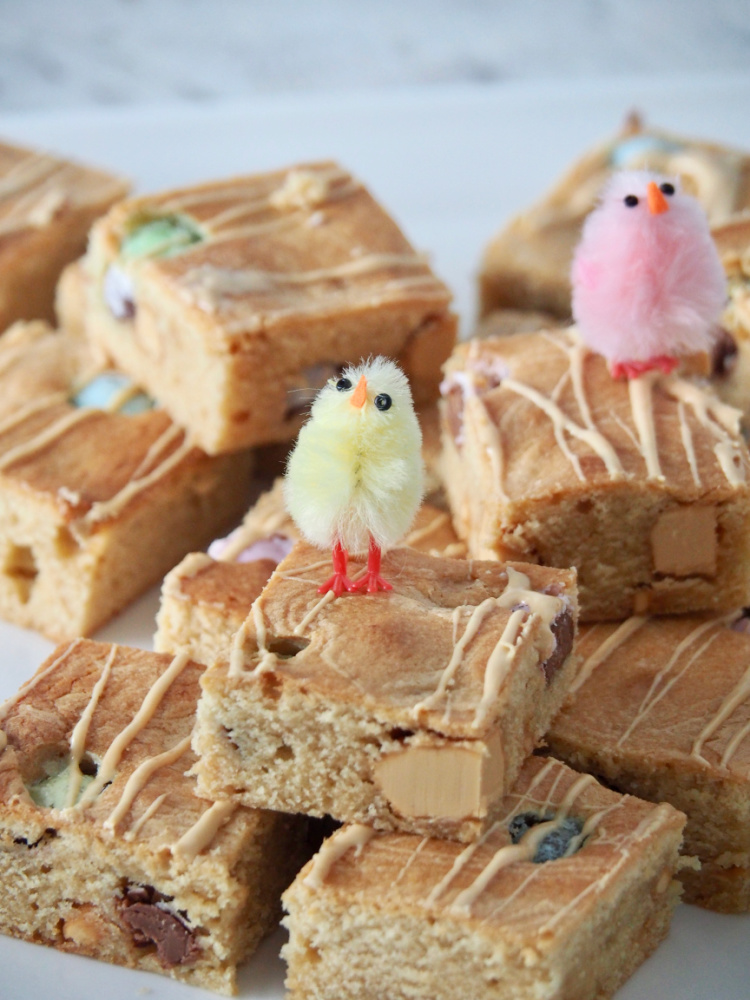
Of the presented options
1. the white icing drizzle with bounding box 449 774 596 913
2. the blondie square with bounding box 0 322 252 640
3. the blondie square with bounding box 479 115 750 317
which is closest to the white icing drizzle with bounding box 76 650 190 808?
the blondie square with bounding box 0 322 252 640

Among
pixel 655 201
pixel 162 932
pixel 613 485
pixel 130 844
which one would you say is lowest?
pixel 162 932

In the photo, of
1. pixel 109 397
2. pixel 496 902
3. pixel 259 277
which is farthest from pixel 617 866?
pixel 109 397

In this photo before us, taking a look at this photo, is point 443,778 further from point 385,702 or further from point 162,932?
point 162,932

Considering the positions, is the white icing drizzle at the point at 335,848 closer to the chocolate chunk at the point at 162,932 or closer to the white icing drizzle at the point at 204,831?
the white icing drizzle at the point at 204,831

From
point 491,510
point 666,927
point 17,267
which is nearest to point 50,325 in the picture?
point 17,267

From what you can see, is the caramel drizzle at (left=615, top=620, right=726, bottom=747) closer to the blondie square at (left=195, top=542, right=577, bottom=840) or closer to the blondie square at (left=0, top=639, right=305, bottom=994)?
the blondie square at (left=195, top=542, right=577, bottom=840)

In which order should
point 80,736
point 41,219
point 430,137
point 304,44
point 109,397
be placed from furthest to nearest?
point 304,44, point 430,137, point 41,219, point 109,397, point 80,736

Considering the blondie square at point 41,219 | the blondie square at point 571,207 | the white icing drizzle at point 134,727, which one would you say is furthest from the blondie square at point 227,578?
the blondie square at point 41,219
